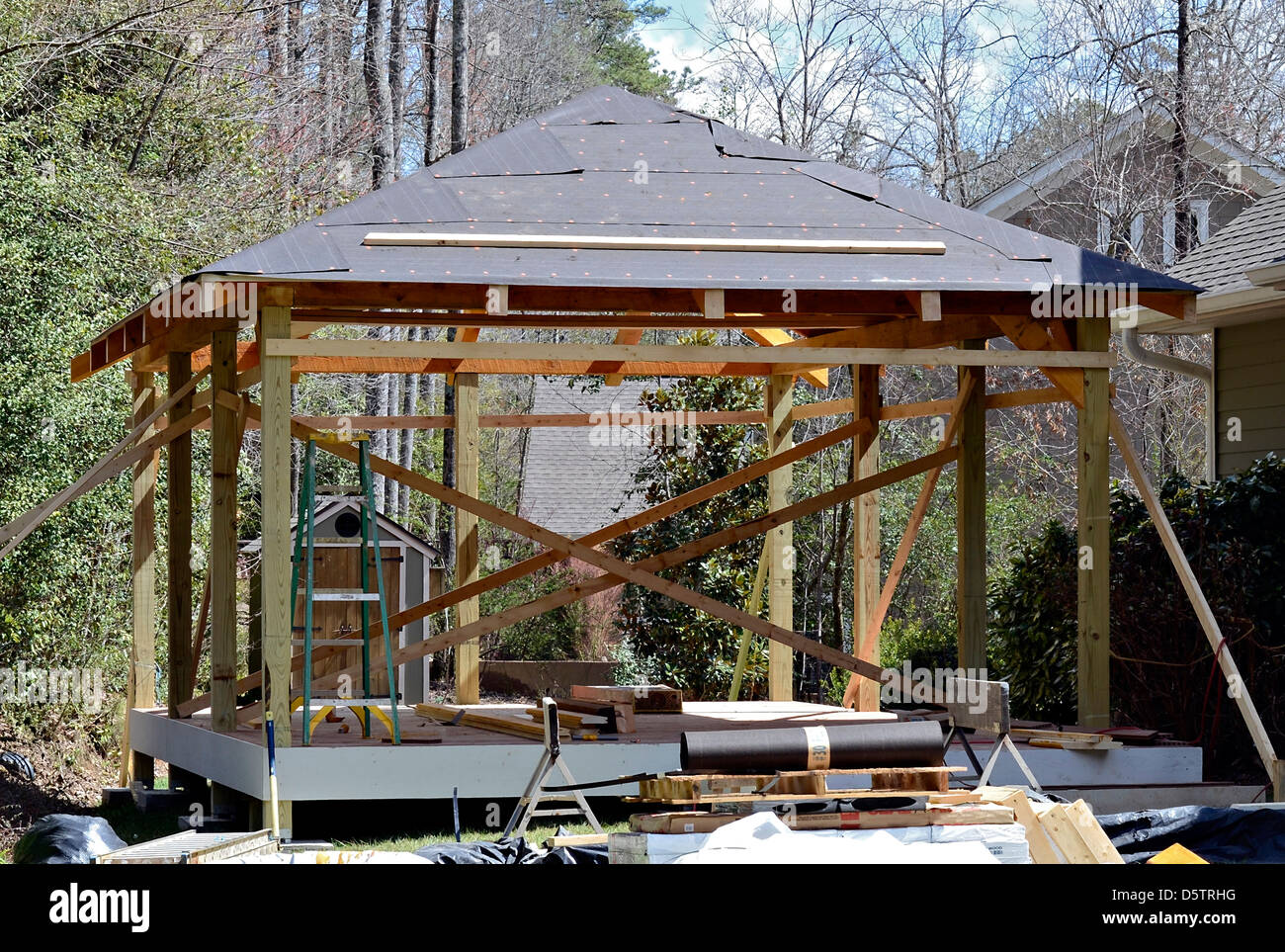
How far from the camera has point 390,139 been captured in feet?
72.2

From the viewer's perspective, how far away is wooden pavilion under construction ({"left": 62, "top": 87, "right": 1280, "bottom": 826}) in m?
9.34

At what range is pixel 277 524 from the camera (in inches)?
355

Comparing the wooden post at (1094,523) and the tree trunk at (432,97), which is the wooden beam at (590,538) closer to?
the wooden post at (1094,523)

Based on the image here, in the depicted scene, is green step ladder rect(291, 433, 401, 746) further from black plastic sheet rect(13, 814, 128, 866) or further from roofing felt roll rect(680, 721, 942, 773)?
roofing felt roll rect(680, 721, 942, 773)

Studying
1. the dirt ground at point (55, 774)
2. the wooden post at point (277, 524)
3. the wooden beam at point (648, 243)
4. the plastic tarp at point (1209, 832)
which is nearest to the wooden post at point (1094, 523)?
the wooden beam at point (648, 243)

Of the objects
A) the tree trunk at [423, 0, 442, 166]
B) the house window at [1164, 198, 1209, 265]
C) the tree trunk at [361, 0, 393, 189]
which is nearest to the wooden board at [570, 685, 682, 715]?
the tree trunk at [361, 0, 393, 189]

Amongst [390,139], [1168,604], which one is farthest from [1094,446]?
[390,139]

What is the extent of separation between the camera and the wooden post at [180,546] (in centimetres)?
1173

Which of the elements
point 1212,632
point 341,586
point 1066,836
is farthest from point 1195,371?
point 341,586

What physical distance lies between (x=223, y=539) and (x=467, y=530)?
3.24m

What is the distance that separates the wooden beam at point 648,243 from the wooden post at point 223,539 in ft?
4.96

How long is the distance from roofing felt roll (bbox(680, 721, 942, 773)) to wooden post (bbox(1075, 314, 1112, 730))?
8.76 feet

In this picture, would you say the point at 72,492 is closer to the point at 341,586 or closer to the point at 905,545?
the point at 905,545
